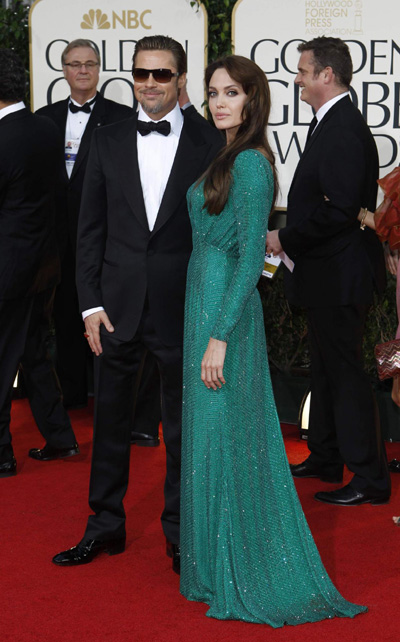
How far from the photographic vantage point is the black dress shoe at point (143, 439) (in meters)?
4.84

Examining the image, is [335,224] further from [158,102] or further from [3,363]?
[3,363]

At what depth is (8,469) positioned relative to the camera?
4375mm

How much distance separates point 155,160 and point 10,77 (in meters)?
1.27

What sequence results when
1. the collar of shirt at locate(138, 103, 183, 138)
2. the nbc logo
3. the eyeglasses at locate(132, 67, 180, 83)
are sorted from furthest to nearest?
the nbc logo < the collar of shirt at locate(138, 103, 183, 138) < the eyeglasses at locate(132, 67, 180, 83)

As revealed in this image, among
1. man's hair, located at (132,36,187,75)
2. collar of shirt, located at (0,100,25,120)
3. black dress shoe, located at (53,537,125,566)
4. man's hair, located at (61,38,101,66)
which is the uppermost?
man's hair, located at (61,38,101,66)

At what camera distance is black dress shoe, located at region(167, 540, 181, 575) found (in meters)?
3.28

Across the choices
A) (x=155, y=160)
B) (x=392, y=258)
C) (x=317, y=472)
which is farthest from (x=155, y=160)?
(x=317, y=472)

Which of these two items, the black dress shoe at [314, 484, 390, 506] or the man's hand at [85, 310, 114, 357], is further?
the black dress shoe at [314, 484, 390, 506]

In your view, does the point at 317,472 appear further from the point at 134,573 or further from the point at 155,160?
the point at 155,160

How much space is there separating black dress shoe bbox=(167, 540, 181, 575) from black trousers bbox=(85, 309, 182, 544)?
0.08ft

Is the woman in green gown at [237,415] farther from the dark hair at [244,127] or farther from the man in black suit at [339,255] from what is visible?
the man in black suit at [339,255]

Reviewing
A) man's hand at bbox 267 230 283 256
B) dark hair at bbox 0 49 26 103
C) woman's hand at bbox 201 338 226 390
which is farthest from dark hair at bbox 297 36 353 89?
woman's hand at bbox 201 338 226 390

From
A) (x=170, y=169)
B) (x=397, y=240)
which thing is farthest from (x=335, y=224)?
(x=170, y=169)

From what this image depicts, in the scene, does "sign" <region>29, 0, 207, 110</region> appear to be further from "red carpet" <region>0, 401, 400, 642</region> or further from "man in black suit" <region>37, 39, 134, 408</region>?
"red carpet" <region>0, 401, 400, 642</region>
